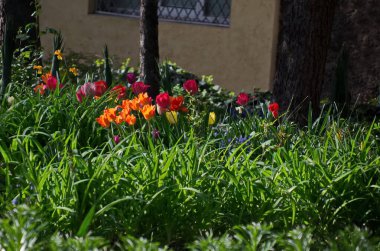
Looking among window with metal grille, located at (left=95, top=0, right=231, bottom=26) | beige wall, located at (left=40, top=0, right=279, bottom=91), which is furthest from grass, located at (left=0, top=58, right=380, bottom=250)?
window with metal grille, located at (left=95, top=0, right=231, bottom=26)

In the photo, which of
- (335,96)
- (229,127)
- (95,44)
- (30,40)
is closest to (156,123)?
(229,127)

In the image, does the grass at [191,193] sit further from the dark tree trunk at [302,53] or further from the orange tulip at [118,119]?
the dark tree trunk at [302,53]

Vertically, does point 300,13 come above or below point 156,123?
above

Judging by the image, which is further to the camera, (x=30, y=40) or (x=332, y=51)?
(x=332, y=51)

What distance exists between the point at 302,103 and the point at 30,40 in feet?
8.71

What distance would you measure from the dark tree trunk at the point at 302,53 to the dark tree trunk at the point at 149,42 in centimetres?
98

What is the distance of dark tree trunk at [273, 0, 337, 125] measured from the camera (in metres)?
7.11

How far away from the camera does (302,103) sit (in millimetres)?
7121

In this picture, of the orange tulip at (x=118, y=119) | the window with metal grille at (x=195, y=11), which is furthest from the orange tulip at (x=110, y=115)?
the window with metal grille at (x=195, y=11)

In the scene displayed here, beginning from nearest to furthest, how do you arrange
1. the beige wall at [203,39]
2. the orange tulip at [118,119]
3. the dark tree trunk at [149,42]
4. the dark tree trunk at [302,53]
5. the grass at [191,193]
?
the grass at [191,193] → the orange tulip at [118,119] → the dark tree trunk at [302,53] → the dark tree trunk at [149,42] → the beige wall at [203,39]

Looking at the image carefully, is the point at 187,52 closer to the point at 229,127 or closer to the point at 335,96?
the point at 335,96

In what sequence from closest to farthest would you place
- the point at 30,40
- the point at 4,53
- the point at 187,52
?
the point at 4,53, the point at 30,40, the point at 187,52

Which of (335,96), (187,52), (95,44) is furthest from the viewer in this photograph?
(95,44)

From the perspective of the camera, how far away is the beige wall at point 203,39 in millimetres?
11344
